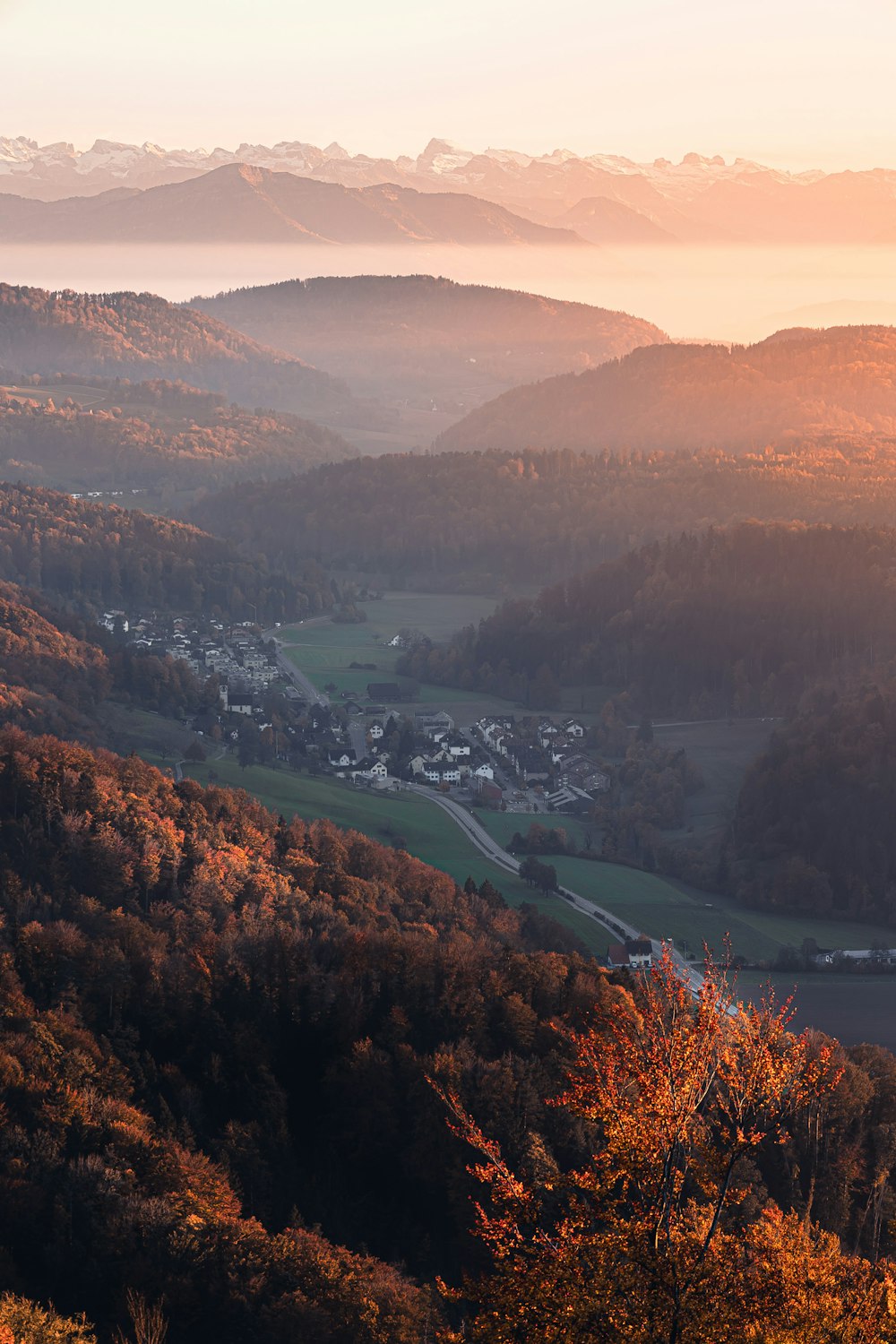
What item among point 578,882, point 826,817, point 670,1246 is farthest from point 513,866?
point 670,1246

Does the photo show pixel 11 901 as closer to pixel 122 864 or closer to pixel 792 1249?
pixel 122 864

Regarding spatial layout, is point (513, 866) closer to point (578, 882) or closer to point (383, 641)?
point (578, 882)

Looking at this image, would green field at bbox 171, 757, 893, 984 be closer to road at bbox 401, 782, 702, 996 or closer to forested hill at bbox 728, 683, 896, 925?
road at bbox 401, 782, 702, 996

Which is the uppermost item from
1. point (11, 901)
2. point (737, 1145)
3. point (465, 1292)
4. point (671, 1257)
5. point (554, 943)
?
point (737, 1145)

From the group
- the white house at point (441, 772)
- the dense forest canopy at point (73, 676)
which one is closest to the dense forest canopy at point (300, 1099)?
the dense forest canopy at point (73, 676)

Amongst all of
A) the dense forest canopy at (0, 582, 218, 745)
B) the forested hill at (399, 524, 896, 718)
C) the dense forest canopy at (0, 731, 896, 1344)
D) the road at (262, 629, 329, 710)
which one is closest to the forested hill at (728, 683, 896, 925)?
the forested hill at (399, 524, 896, 718)

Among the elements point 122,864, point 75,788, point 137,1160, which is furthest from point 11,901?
point 137,1160
